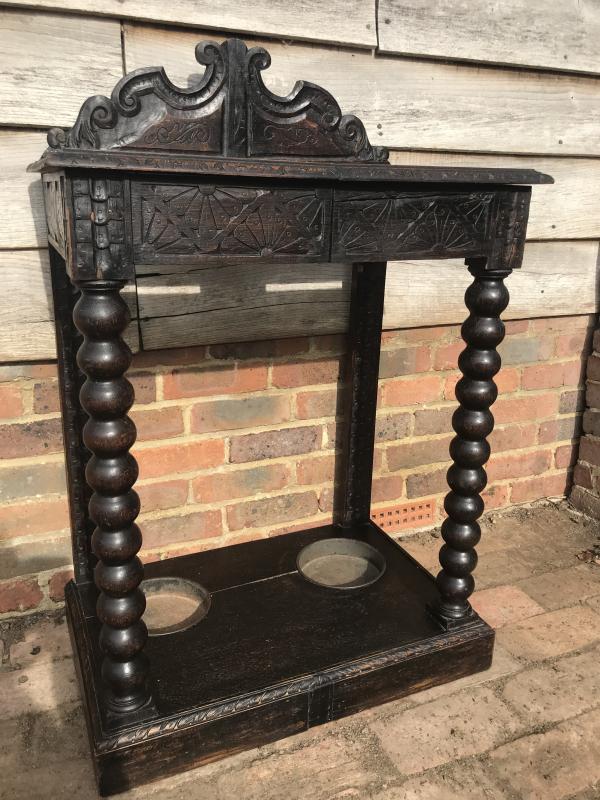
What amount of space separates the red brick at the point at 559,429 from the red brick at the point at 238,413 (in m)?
1.21

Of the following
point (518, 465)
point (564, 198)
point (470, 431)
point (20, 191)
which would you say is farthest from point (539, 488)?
point (20, 191)

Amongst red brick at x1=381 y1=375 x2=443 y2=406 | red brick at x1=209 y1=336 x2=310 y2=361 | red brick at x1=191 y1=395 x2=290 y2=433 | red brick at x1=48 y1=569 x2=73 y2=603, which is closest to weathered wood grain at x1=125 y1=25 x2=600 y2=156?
red brick at x1=209 y1=336 x2=310 y2=361

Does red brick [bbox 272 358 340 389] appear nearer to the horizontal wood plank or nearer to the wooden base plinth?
the horizontal wood plank

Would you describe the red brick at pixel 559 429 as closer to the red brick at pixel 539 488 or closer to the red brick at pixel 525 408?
the red brick at pixel 525 408

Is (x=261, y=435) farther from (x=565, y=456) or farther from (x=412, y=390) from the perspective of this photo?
(x=565, y=456)

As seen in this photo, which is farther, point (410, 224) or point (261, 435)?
point (261, 435)

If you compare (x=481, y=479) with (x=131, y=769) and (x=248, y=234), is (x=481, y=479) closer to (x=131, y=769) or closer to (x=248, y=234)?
(x=248, y=234)

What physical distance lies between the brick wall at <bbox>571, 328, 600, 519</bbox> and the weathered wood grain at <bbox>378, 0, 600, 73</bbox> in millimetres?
1093

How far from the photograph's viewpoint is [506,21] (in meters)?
2.18

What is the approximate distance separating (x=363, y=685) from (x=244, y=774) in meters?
0.37

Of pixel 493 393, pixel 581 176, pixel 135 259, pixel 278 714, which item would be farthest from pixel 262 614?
pixel 581 176

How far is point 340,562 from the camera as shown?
7.40 ft

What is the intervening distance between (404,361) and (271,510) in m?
0.74

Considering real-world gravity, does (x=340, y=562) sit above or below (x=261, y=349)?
below
